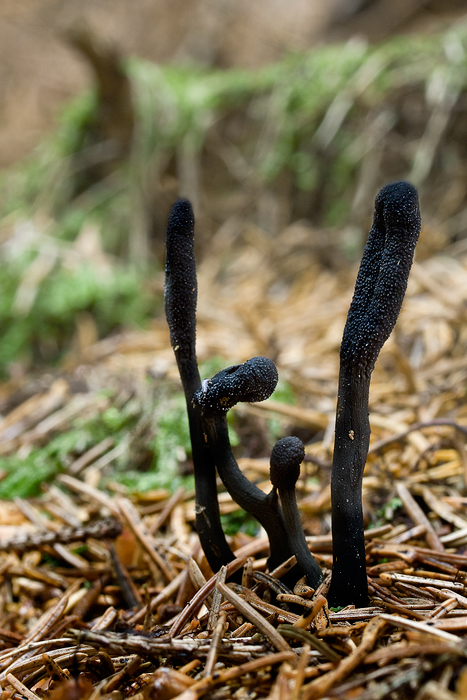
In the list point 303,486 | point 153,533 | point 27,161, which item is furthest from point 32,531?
point 27,161

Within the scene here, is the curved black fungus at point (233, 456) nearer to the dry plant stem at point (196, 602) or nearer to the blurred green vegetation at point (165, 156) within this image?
the dry plant stem at point (196, 602)

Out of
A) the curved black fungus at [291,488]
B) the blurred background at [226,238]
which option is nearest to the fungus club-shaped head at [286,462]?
the curved black fungus at [291,488]

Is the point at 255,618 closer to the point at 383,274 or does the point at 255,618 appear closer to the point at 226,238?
the point at 383,274

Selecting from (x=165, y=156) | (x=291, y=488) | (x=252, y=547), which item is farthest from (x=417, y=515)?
(x=165, y=156)

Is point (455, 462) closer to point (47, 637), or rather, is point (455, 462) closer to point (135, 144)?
point (47, 637)

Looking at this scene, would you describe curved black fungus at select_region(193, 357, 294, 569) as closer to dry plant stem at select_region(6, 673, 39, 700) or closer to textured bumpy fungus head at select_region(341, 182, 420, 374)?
textured bumpy fungus head at select_region(341, 182, 420, 374)

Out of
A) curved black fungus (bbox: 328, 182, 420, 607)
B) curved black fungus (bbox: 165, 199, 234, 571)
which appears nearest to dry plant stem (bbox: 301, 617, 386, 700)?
curved black fungus (bbox: 328, 182, 420, 607)
